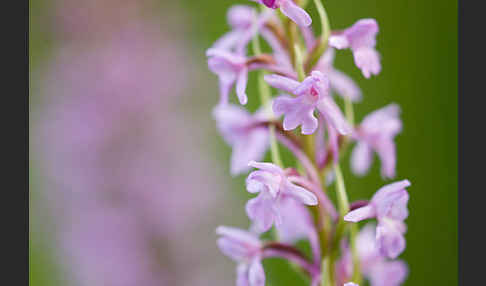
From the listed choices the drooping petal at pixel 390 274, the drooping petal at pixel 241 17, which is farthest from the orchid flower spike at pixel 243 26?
the drooping petal at pixel 390 274

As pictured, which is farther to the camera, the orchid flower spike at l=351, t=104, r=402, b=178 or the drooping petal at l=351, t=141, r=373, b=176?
the drooping petal at l=351, t=141, r=373, b=176

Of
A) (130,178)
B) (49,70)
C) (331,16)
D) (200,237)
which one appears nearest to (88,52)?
(49,70)

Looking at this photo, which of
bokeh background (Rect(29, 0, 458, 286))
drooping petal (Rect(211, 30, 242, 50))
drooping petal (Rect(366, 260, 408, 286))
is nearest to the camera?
drooping petal (Rect(366, 260, 408, 286))

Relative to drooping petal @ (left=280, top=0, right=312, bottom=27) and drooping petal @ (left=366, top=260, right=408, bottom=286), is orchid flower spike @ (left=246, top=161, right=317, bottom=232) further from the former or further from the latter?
drooping petal @ (left=366, top=260, right=408, bottom=286)

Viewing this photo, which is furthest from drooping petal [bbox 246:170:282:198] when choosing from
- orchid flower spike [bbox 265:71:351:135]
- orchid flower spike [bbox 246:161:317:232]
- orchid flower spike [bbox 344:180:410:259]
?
orchid flower spike [bbox 344:180:410:259]

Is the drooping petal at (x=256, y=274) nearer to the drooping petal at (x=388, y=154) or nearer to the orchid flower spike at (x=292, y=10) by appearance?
the drooping petal at (x=388, y=154)

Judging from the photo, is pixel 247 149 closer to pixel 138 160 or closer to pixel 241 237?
pixel 241 237

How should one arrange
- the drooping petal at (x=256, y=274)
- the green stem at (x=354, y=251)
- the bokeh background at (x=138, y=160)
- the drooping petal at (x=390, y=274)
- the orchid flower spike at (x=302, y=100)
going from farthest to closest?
the bokeh background at (x=138, y=160), the drooping petal at (x=390, y=274), the green stem at (x=354, y=251), the drooping petal at (x=256, y=274), the orchid flower spike at (x=302, y=100)
